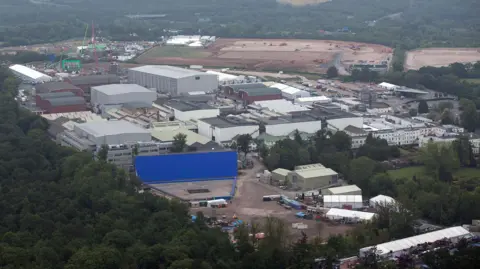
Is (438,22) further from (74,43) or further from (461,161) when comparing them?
(461,161)

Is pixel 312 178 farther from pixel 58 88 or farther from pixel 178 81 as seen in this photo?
pixel 58 88

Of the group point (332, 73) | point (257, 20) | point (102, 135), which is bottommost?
point (257, 20)

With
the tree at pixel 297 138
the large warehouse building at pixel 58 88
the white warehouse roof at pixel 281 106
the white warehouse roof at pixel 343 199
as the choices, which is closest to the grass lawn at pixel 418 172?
the white warehouse roof at pixel 343 199

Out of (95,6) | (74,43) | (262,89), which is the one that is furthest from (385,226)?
(95,6)

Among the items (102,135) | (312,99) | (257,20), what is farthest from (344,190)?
(257,20)

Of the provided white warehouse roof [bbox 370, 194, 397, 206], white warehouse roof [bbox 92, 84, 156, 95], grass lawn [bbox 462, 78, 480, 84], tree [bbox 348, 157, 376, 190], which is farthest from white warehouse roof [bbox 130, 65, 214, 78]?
white warehouse roof [bbox 370, 194, 397, 206]

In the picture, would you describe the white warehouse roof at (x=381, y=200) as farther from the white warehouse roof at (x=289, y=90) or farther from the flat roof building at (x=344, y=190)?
the white warehouse roof at (x=289, y=90)

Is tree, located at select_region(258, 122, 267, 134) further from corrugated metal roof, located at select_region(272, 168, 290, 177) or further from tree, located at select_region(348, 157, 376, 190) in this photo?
tree, located at select_region(348, 157, 376, 190)
